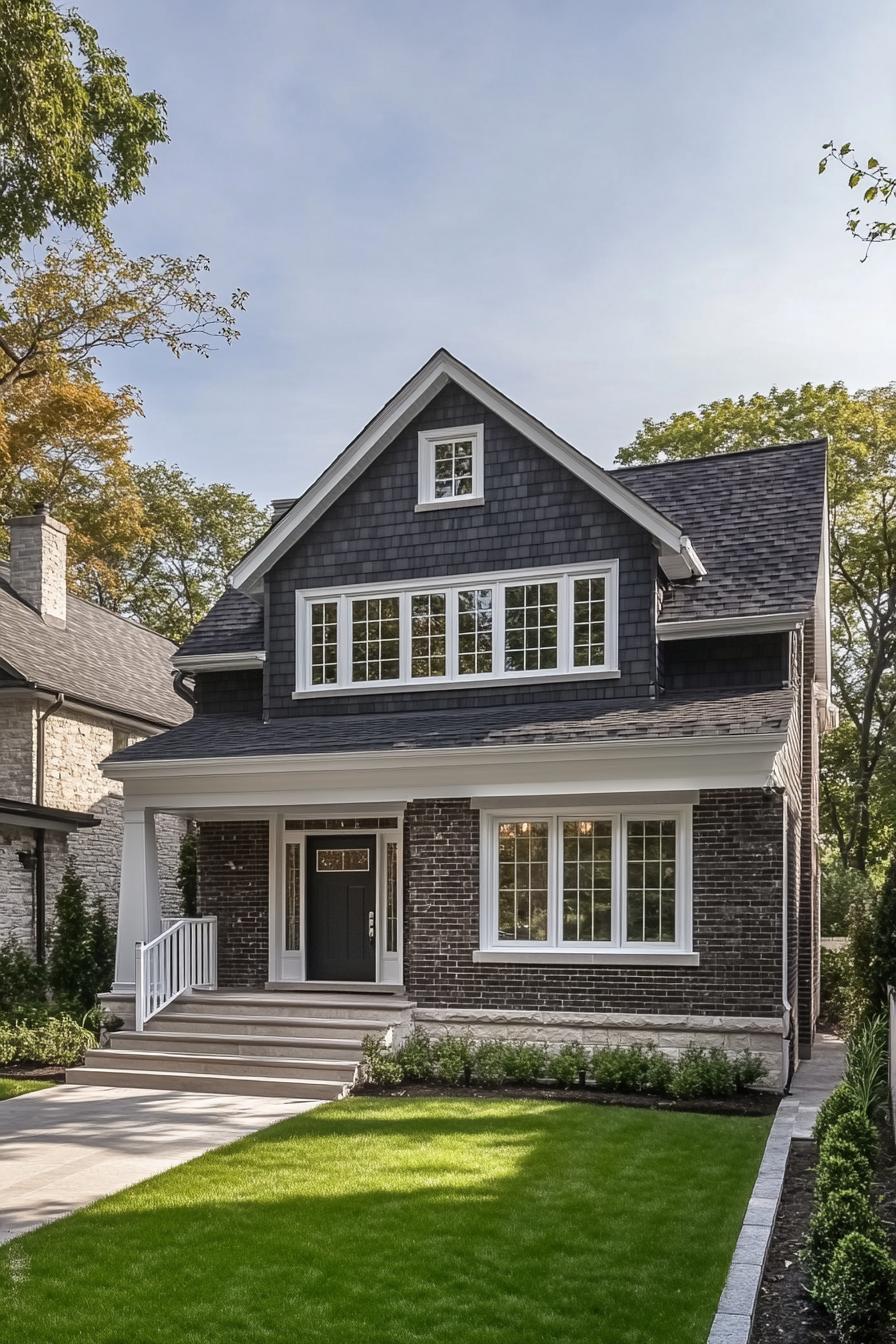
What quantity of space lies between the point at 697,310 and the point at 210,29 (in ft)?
19.9

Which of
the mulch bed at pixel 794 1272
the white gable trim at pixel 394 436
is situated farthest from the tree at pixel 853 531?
the mulch bed at pixel 794 1272

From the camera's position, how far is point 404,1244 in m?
7.68

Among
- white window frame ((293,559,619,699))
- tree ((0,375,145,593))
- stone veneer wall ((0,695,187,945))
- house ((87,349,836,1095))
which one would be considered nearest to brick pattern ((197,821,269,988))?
house ((87,349,836,1095))

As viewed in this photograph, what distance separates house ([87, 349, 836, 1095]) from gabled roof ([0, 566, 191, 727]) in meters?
3.31

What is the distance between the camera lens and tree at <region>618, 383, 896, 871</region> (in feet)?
101

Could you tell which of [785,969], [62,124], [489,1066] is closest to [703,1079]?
[785,969]

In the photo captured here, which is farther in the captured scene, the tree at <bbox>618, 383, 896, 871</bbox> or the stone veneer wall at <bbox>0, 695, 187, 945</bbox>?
the tree at <bbox>618, 383, 896, 871</bbox>

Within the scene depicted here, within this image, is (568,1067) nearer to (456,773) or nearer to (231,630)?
(456,773)

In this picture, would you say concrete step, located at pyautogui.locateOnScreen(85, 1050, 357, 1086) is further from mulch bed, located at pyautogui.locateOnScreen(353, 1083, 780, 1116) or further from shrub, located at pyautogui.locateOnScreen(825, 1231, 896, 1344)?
shrub, located at pyautogui.locateOnScreen(825, 1231, 896, 1344)

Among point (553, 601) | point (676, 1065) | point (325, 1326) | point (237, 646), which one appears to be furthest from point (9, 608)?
point (325, 1326)

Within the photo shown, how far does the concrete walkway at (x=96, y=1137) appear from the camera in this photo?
351 inches

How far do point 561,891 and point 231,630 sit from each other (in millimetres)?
6663

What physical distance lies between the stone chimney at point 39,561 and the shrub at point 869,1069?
15855mm

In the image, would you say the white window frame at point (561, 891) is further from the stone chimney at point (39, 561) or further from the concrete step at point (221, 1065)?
the stone chimney at point (39, 561)
